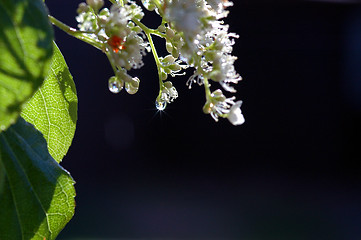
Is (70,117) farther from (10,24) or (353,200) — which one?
(353,200)

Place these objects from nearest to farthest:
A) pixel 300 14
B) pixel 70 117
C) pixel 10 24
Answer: pixel 10 24
pixel 70 117
pixel 300 14

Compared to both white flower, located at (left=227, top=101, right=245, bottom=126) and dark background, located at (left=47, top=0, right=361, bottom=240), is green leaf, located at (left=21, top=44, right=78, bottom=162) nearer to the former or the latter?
white flower, located at (left=227, top=101, right=245, bottom=126)

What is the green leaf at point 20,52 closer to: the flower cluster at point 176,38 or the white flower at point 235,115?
the flower cluster at point 176,38

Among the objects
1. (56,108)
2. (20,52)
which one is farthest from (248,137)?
(20,52)

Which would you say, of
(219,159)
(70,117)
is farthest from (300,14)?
(70,117)

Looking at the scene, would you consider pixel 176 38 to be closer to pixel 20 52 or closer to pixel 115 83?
pixel 115 83

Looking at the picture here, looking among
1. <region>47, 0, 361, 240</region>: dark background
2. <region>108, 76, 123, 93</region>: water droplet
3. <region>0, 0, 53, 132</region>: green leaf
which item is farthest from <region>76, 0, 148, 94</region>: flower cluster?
<region>47, 0, 361, 240</region>: dark background

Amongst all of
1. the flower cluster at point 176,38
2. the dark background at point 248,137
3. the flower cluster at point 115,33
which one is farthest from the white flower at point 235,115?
the dark background at point 248,137
